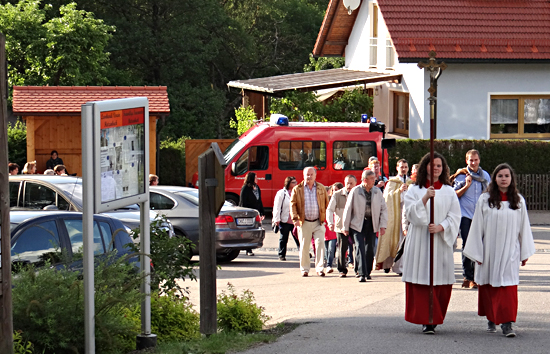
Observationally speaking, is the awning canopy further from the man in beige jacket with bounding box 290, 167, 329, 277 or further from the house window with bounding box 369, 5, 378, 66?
the man in beige jacket with bounding box 290, 167, 329, 277

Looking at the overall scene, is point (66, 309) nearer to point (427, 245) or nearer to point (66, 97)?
point (427, 245)

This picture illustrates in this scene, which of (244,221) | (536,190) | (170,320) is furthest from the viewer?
(536,190)

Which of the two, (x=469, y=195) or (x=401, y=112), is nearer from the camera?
(x=469, y=195)

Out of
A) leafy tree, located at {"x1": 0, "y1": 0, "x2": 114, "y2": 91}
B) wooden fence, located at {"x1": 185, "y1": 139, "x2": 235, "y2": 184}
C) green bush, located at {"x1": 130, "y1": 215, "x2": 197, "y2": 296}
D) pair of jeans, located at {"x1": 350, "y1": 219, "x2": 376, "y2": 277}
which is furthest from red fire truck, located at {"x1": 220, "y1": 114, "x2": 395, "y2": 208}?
green bush, located at {"x1": 130, "y1": 215, "x2": 197, "y2": 296}

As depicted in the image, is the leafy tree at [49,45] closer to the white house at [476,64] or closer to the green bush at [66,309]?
the white house at [476,64]

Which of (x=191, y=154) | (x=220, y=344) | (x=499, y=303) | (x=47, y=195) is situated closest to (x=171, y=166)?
(x=191, y=154)

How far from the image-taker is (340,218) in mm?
13461

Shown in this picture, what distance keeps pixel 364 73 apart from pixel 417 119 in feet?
13.7

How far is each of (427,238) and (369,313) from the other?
164 centimetres

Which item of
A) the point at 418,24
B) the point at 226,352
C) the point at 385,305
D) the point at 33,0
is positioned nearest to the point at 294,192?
the point at 385,305

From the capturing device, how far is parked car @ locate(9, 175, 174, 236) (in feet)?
43.9

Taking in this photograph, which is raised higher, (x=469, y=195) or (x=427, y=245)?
(x=469, y=195)

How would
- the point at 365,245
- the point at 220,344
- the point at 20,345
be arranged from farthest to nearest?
the point at 365,245 < the point at 220,344 < the point at 20,345

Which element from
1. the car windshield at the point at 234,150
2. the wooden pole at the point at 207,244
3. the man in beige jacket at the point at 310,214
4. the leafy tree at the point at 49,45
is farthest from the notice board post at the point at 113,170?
the leafy tree at the point at 49,45
